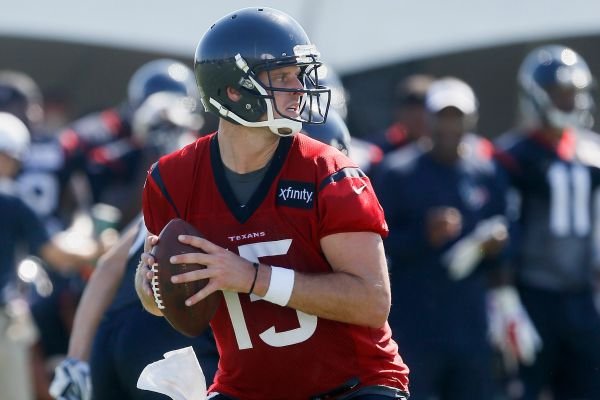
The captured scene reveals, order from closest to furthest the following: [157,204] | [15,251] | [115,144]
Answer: [157,204] → [15,251] → [115,144]

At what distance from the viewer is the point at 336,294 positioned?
377 cm

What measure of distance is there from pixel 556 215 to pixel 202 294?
13.3ft

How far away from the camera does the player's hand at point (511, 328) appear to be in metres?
7.40

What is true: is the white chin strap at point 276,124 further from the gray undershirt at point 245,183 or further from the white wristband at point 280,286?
the white wristband at point 280,286

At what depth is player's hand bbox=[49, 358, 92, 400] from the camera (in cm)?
488

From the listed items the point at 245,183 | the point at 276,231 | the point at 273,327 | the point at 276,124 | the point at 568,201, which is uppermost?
the point at 276,124

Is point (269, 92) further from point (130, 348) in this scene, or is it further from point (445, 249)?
point (445, 249)

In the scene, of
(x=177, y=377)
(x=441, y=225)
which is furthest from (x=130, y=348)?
(x=441, y=225)

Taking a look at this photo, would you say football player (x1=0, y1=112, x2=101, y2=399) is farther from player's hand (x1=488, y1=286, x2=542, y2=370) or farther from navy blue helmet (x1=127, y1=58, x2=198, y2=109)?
player's hand (x1=488, y1=286, x2=542, y2=370)

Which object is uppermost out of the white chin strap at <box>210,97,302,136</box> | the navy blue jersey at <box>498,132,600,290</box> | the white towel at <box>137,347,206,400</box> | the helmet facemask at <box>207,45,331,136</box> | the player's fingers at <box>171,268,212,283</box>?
the helmet facemask at <box>207,45,331,136</box>

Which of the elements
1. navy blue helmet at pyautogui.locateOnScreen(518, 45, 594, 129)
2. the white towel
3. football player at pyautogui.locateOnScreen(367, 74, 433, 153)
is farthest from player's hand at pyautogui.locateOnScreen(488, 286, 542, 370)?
the white towel

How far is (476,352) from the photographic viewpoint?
691cm

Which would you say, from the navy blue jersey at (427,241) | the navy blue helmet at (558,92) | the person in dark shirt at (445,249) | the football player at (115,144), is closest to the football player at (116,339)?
the person in dark shirt at (445,249)

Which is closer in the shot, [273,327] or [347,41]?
[273,327]
